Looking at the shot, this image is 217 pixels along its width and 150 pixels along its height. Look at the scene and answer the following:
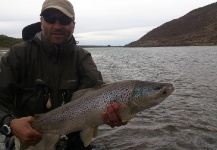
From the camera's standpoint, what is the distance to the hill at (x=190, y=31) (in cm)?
9431

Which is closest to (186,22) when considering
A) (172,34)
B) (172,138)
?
(172,34)

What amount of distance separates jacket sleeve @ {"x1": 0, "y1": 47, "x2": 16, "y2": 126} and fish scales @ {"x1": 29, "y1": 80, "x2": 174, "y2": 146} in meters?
0.63

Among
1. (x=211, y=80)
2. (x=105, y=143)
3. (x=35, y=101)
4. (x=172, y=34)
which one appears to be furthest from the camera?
(x=172, y=34)

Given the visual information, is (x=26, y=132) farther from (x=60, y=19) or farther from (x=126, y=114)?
(x=60, y=19)

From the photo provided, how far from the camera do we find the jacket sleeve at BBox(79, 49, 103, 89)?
4812mm

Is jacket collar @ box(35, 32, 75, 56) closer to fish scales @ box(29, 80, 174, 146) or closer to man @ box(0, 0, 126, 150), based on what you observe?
man @ box(0, 0, 126, 150)

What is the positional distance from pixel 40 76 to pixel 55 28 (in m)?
0.71

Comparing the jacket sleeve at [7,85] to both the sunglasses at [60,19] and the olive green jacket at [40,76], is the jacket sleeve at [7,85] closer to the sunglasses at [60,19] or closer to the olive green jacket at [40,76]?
the olive green jacket at [40,76]

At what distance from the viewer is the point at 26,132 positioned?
4027 mm

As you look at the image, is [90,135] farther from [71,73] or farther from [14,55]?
[14,55]

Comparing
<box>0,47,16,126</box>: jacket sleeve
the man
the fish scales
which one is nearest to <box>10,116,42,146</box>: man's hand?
the fish scales

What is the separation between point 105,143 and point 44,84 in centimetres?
329

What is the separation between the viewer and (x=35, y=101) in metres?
4.67

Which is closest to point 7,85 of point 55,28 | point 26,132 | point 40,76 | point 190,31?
point 40,76
